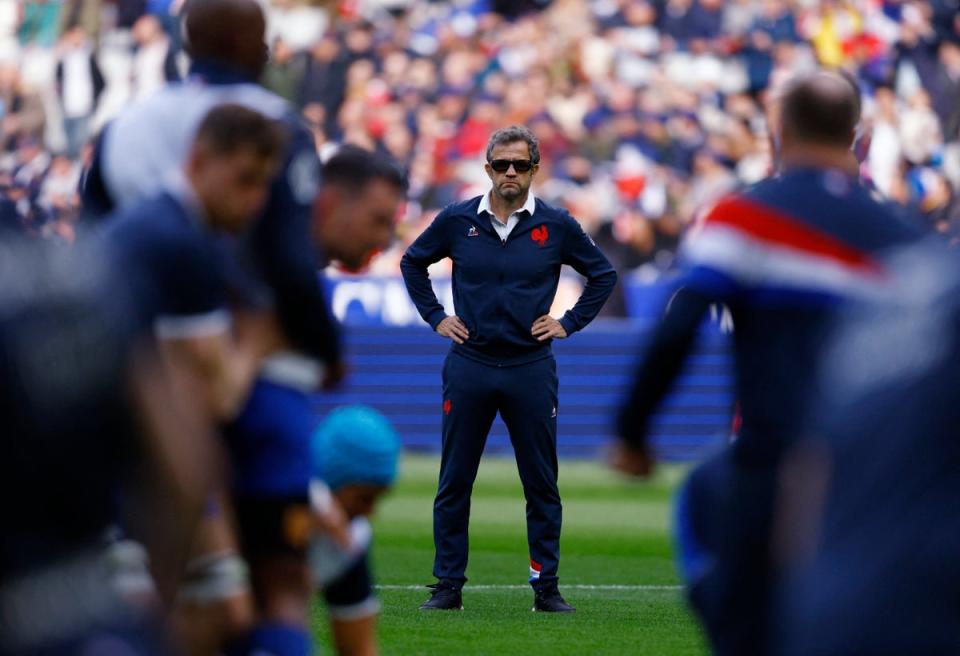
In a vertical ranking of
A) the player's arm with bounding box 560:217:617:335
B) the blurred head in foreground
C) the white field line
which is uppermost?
the blurred head in foreground

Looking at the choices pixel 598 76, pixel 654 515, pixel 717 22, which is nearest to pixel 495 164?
pixel 654 515

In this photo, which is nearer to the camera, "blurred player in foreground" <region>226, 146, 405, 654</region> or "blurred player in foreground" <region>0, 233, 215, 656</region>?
"blurred player in foreground" <region>0, 233, 215, 656</region>

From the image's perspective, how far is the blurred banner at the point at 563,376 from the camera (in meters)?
22.2

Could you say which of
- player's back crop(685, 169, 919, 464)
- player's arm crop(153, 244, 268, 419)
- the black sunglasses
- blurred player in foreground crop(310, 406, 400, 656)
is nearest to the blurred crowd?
the black sunglasses

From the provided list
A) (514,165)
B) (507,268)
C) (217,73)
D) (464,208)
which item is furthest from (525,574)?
(217,73)

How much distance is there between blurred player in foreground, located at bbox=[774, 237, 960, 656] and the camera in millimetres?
3199

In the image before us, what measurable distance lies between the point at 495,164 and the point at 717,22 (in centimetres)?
1684

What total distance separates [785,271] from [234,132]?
1.58 meters

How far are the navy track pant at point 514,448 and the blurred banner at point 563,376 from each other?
420 inches

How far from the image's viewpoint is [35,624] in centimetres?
336

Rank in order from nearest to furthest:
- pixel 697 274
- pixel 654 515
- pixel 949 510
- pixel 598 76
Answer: pixel 949 510 → pixel 697 274 → pixel 654 515 → pixel 598 76

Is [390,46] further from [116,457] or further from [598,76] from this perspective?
[116,457]

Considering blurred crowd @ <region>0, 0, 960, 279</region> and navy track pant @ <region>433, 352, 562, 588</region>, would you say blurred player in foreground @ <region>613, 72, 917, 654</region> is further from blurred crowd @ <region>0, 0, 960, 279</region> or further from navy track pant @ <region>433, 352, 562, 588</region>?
blurred crowd @ <region>0, 0, 960, 279</region>

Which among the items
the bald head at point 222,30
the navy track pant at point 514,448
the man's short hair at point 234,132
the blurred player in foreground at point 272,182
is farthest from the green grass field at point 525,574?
the man's short hair at point 234,132
